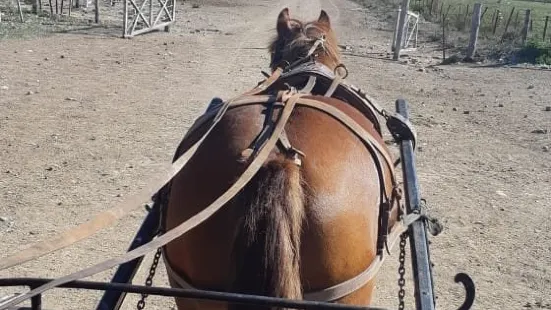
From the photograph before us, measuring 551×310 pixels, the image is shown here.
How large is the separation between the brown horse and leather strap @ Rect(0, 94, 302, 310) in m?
0.05

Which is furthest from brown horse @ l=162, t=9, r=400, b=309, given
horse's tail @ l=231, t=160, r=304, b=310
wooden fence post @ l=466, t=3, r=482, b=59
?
wooden fence post @ l=466, t=3, r=482, b=59

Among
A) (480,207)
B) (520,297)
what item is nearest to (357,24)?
(480,207)

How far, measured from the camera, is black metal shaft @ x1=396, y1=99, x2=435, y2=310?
2689 millimetres

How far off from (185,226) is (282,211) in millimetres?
346

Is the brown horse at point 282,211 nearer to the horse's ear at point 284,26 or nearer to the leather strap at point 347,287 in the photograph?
the leather strap at point 347,287

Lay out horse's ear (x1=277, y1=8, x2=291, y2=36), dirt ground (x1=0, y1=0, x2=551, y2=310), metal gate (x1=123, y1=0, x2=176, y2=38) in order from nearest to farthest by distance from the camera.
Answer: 1. horse's ear (x1=277, y1=8, x2=291, y2=36)
2. dirt ground (x1=0, y1=0, x2=551, y2=310)
3. metal gate (x1=123, y1=0, x2=176, y2=38)

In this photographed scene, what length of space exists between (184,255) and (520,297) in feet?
11.8

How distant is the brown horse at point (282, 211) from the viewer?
238 cm

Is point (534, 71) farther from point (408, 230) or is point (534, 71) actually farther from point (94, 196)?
point (408, 230)

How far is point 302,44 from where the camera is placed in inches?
175

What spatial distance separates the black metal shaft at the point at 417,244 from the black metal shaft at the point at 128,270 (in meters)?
1.19

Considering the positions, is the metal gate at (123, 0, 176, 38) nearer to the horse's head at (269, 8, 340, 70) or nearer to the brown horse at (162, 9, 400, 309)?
the horse's head at (269, 8, 340, 70)

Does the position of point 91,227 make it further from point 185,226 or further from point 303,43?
point 303,43

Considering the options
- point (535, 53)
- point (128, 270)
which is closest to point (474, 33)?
point (535, 53)
